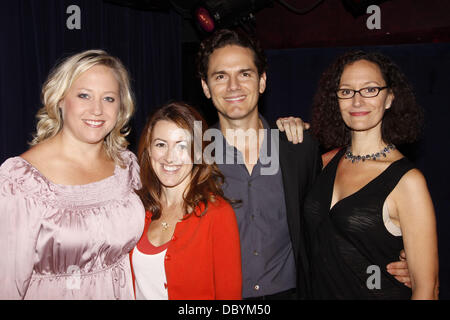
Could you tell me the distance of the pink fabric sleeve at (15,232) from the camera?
1.55 metres

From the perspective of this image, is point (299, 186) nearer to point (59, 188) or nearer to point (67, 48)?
point (59, 188)

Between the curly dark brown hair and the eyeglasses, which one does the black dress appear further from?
the curly dark brown hair

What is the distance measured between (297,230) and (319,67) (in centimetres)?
293

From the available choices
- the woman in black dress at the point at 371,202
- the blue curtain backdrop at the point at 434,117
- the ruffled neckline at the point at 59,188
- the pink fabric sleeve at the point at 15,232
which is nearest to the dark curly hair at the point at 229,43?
the woman in black dress at the point at 371,202

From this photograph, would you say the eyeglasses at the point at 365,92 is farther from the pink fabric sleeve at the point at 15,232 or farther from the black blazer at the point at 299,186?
the pink fabric sleeve at the point at 15,232

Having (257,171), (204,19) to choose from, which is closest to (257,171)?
(257,171)

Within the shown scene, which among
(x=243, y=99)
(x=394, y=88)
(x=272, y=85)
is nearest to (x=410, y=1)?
(x=272, y=85)

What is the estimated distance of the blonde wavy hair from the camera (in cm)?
182

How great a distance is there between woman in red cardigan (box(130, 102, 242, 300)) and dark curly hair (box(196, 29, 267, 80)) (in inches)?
19.1

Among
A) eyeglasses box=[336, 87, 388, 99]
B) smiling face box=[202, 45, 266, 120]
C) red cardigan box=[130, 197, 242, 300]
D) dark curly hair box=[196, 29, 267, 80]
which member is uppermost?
dark curly hair box=[196, 29, 267, 80]

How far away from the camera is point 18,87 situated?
3043 millimetres

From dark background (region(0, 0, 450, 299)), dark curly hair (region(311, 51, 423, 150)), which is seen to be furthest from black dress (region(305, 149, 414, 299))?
dark background (region(0, 0, 450, 299))

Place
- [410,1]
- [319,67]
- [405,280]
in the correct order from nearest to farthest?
1. [405,280]
2. [410,1]
3. [319,67]

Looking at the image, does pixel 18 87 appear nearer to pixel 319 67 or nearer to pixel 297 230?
pixel 297 230
